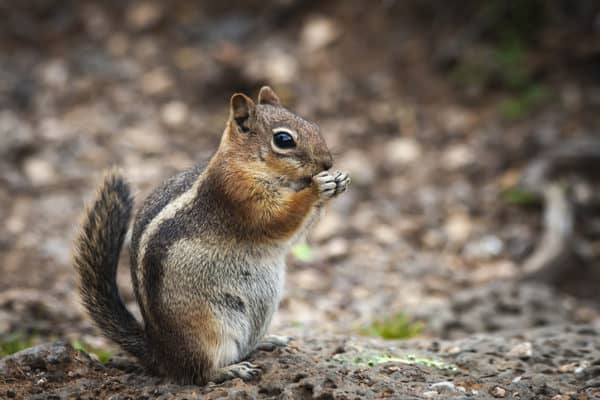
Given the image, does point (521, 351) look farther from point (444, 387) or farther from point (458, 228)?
point (458, 228)

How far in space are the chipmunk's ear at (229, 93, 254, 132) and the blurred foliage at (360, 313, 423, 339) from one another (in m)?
1.90

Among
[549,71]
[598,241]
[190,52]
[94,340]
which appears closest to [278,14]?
[190,52]

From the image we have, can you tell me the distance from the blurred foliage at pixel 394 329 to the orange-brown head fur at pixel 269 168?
170 cm

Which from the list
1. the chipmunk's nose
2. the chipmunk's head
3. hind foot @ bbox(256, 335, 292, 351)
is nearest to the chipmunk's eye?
the chipmunk's head

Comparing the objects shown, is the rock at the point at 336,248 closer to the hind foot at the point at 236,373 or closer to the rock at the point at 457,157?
the rock at the point at 457,157

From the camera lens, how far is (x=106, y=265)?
3615 mm

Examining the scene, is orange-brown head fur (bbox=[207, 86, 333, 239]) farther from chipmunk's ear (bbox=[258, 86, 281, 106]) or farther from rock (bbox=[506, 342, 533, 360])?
rock (bbox=[506, 342, 533, 360])

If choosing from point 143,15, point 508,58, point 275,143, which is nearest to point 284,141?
point 275,143

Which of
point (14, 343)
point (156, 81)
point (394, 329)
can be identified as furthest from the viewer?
point (156, 81)

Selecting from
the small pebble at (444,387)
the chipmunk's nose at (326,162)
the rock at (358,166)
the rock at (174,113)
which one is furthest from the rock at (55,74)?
the small pebble at (444,387)

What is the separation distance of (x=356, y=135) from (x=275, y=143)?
471 centimetres

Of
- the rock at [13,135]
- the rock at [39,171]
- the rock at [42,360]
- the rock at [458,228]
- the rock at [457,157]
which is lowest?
the rock at [42,360]

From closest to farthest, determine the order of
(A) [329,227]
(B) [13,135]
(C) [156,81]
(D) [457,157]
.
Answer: (A) [329,227] → (B) [13,135] → (D) [457,157] → (C) [156,81]

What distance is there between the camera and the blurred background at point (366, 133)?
20.6ft
